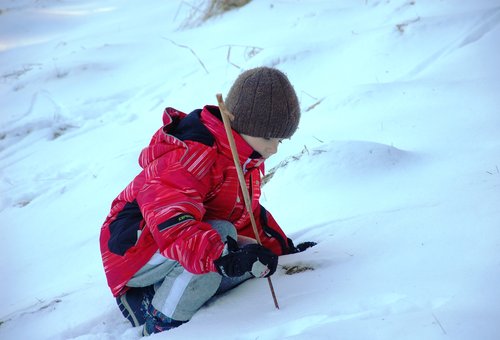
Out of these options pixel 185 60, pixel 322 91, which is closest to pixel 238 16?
pixel 185 60

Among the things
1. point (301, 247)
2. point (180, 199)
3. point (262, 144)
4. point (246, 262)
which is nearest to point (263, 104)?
point (262, 144)

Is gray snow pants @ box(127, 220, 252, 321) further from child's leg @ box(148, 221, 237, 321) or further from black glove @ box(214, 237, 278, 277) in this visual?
black glove @ box(214, 237, 278, 277)

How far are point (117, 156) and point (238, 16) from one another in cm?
284

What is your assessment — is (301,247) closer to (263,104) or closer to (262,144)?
(262,144)

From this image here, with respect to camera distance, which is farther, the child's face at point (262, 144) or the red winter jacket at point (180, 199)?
the child's face at point (262, 144)

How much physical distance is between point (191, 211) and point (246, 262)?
0.23m

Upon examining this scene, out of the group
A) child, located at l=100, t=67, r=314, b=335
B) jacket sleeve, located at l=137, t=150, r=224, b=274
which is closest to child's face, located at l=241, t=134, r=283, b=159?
child, located at l=100, t=67, r=314, b=335

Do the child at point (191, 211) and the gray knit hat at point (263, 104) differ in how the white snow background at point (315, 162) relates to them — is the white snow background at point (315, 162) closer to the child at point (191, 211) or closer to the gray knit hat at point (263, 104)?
the child at point (191, 211)

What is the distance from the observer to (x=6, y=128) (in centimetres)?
437

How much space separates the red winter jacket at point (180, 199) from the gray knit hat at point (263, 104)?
2.7 inches

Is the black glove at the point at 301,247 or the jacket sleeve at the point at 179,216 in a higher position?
the jacket sleeve at the point at 179,216

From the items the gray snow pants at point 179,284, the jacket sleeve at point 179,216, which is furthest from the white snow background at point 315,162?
the jacket sleeve at point 179,216

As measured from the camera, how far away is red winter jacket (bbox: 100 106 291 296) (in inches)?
55.8

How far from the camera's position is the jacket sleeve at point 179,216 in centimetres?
140
